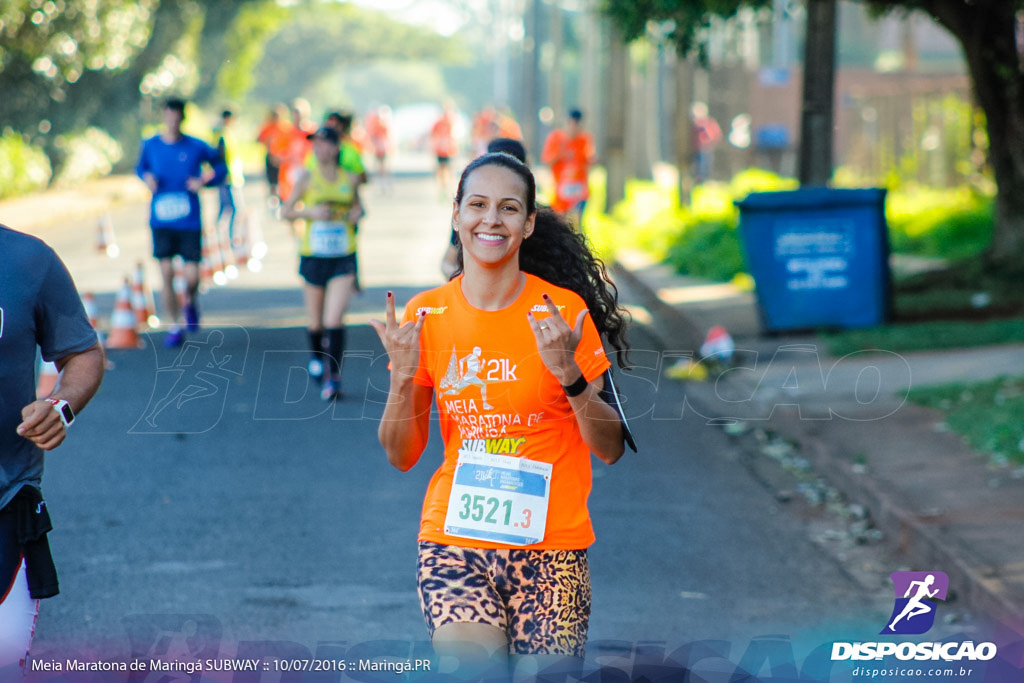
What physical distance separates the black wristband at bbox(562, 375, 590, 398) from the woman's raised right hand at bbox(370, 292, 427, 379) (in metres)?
0.38

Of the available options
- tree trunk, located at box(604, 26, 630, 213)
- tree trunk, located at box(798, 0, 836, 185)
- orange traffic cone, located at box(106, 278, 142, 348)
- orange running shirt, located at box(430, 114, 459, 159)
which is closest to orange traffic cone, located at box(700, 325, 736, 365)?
tree trunk, located at box(798, 0, 836, 185)

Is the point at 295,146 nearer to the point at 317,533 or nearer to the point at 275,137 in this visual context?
the point at 275,137

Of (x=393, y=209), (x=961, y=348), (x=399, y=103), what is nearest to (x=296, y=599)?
(x=961, y=348)

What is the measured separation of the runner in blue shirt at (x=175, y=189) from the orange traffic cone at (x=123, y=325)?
1.25 feet

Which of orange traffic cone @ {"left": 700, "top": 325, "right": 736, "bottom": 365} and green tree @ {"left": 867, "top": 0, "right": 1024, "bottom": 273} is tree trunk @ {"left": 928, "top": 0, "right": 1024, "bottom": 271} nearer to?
green tree @ {"left": 867, "top": 0, "right": 1024, "bottom": 273}

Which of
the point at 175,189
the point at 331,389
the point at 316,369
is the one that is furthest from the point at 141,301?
the point at 331,389

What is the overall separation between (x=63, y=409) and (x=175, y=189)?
8974 millimetres

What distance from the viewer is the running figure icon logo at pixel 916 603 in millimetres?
5832

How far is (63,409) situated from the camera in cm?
368

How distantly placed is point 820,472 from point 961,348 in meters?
4.01

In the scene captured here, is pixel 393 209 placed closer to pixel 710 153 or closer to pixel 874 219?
pixel 710 153

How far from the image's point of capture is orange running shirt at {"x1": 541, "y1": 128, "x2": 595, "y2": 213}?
18.7 m

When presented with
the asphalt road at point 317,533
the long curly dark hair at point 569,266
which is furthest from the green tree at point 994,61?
the long curly dark hair at point 569,266

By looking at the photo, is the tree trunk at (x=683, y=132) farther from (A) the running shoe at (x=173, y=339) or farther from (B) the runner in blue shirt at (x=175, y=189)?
(A) the running shoe at (x=173, y=339)
